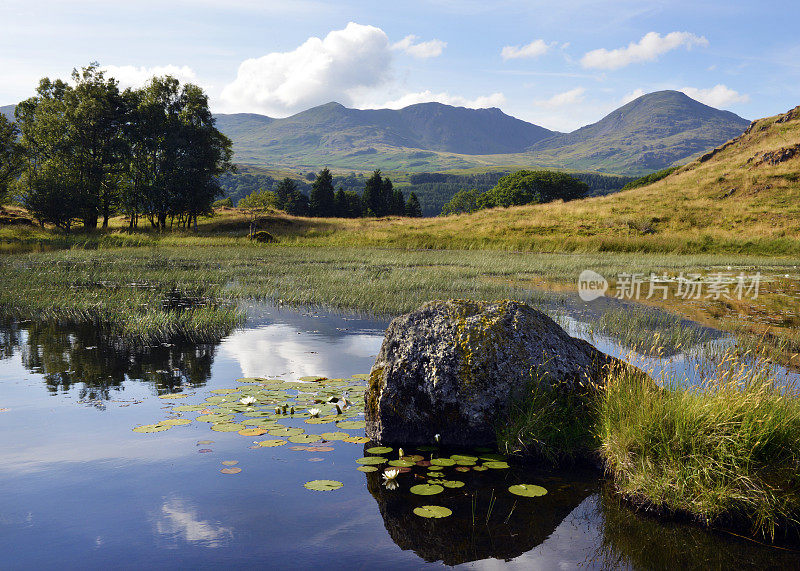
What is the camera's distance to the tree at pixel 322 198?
113 metres

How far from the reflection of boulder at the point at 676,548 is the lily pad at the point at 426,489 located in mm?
1546

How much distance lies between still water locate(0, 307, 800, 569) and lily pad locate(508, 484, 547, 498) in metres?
0.08

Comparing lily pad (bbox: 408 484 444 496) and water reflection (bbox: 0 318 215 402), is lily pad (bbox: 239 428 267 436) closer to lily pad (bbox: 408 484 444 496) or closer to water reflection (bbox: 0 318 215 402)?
lily pad (bbox: 408 484 444 496)

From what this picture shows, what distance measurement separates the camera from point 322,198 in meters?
114

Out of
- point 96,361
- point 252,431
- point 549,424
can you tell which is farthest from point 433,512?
point 96,361

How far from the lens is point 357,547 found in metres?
4.48

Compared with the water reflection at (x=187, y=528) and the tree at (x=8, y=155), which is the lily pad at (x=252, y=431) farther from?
the tree at (x=8, y=155)

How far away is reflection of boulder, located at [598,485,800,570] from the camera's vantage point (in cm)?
433

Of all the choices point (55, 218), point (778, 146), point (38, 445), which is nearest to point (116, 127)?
point (55, 218)

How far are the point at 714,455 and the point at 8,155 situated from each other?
70039mm

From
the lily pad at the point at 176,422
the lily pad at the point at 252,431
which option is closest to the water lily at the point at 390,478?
the lily pad at the point at 252,431

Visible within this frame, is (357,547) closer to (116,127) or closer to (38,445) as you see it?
(38,445)

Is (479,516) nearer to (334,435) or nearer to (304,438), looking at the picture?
(334,435)

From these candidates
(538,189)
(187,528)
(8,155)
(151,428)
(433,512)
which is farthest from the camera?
(538,189)
